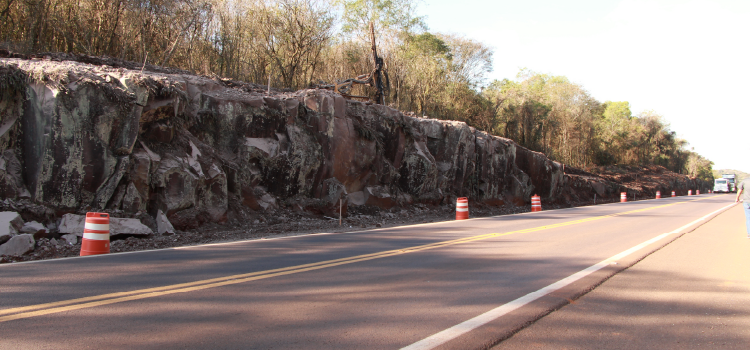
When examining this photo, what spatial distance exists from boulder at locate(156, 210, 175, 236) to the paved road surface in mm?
9161

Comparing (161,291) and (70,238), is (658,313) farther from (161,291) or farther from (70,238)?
(70,238)

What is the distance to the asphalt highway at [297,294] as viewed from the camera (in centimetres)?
366

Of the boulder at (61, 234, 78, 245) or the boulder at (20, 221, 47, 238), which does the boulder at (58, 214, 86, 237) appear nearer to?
the boulder at (61, 234, 78, 245)

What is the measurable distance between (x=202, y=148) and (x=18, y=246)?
5755 millimetres

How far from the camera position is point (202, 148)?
13.2 meters

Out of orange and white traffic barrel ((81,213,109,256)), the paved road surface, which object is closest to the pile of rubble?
orange and white traffic barrel ((81,213,109,256))

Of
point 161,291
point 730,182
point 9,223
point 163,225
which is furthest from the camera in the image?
point 730,182

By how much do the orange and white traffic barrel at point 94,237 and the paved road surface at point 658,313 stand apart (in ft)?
22.9

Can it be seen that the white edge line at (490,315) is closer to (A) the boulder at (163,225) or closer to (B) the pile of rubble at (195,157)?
(B) the pile of rubble at (195,157)

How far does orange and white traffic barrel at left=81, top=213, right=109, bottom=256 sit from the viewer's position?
24.5 ft

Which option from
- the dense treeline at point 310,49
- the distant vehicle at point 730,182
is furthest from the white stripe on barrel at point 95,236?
the distant vehicle at point 730,182

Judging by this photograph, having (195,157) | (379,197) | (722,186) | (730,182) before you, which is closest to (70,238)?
(195,157)

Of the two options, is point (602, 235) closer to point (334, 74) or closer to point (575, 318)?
point (575, 318)

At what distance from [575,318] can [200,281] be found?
14.1ft
